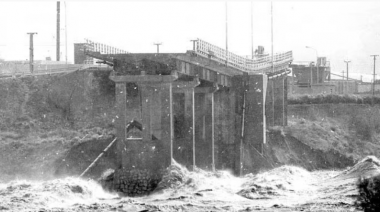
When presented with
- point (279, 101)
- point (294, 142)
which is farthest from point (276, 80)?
point (294, 142)

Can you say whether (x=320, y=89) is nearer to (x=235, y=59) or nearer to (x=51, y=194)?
(x=235, y=59)

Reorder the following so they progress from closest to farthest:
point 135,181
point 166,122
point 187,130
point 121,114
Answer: point 135,181 → point 166,122 → point 121,114 → point 187,130

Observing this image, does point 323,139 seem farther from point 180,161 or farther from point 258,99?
point 180,161

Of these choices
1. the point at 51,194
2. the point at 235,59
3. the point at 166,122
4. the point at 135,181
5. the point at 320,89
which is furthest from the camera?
the point at 320,89

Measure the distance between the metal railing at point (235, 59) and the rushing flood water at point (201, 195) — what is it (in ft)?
23.7

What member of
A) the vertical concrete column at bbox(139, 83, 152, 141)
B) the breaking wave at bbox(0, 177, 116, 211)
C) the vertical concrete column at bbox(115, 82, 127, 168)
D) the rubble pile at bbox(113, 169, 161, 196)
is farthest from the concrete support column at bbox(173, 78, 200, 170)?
the breaking wave at bbox(0, 177, 116, 211)

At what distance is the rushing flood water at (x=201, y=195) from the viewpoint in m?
31.1

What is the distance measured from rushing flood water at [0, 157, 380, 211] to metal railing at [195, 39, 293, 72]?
23.7 feet

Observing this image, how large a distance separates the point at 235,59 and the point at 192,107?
5027mm

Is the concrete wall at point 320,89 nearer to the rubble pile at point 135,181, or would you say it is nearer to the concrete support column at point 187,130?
the concrete support column at point 187,130

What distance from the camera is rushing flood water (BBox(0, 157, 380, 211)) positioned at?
31.1 metres

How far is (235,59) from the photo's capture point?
48500 millimetres

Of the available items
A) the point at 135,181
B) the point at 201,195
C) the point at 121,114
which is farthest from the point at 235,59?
the point at 201,195

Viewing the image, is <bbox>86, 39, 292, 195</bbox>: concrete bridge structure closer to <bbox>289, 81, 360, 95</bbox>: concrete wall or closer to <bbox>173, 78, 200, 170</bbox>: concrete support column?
<bbox>173, 78, 200, 170</bbox>: concrete support column
